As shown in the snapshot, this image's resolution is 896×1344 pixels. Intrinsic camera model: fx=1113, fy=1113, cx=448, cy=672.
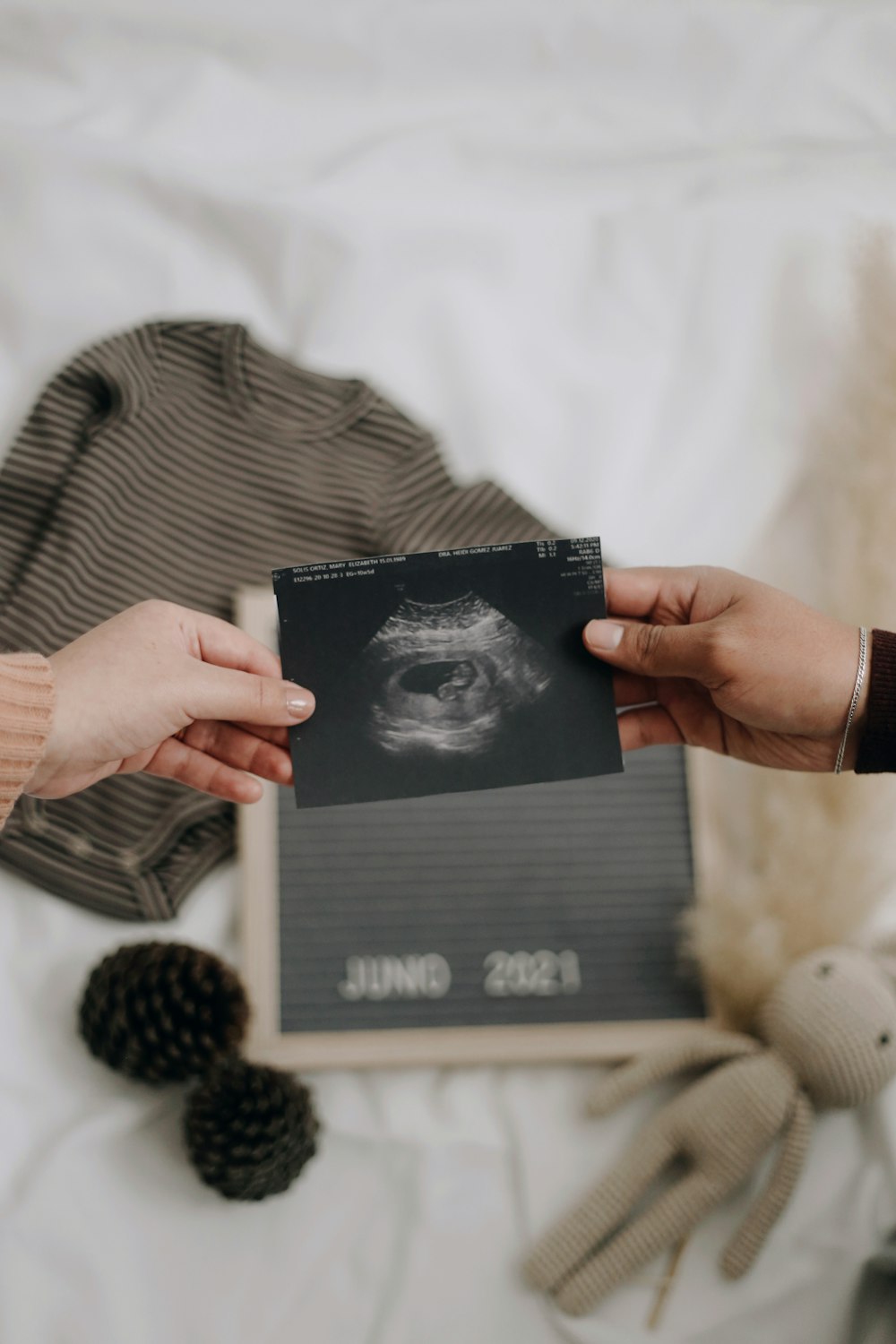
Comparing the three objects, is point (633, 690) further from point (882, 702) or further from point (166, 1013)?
point (166, 1013)

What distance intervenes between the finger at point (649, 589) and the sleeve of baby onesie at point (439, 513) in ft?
1.12

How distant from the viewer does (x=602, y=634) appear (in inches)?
34.1

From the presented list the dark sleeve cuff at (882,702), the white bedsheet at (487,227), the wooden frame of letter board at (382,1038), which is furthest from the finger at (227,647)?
the dark sleeve cuff at (882,702)

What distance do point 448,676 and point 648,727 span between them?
9.4 inches

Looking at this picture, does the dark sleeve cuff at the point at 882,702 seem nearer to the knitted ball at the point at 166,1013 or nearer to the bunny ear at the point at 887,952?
the bunny ear at the point at 887,952

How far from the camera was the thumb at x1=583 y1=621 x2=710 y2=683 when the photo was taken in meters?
0.87

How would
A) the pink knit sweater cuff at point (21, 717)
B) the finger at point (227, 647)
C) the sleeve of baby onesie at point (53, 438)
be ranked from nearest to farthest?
the pink knit sweater cuff at point (21, 717) → the finger at point (227, 647) → the sleeve of baby onesie at point (53, 438)

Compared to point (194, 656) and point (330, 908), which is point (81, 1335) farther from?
point (194, 656)

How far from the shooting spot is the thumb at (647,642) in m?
0.87

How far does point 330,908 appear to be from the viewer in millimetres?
1171

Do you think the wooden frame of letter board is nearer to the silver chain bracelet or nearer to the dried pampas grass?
the dried pampas grass

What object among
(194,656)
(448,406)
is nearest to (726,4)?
(448,406)

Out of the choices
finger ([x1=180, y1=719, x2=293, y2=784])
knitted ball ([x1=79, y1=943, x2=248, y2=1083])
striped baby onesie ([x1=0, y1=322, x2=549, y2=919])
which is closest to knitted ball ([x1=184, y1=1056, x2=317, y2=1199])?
knitted ball ([x1=79, y1=943, x2=248, y2=1083])

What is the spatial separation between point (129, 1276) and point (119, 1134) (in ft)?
0.42
